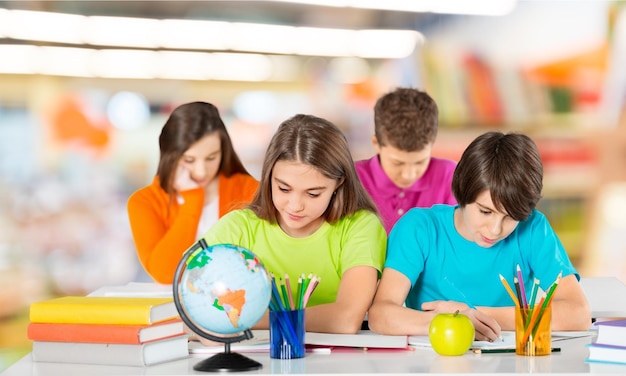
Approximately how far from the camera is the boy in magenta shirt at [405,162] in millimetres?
3131

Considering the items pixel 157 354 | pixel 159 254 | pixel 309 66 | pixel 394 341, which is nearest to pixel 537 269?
pixel 394 341

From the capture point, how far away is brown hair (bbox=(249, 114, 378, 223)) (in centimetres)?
219

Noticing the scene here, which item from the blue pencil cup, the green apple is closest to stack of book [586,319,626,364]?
the green apple

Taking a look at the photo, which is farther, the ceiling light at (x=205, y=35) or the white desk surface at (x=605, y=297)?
the ceiling light at (x=205, y=35)

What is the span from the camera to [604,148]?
585 centimetres

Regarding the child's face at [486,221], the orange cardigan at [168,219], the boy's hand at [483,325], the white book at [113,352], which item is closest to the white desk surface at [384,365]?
the white book at [113,352]

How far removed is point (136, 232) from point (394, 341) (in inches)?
54.5

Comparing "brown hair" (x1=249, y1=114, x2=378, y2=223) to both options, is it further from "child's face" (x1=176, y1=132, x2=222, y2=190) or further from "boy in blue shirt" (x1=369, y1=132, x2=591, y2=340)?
"child's face" (x1=176, y1=132, x2=222, y2=190)

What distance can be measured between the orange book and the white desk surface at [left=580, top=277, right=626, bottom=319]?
1.08 m

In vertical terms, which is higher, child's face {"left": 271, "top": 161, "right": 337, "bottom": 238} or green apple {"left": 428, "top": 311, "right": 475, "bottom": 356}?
child's face {"left": 271, "top": 161, "right": 337, "bottom": 238}

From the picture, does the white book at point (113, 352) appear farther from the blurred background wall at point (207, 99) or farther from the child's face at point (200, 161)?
the blurred background wall at point (207, 99)

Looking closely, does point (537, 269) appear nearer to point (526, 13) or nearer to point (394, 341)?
point (394, 341)

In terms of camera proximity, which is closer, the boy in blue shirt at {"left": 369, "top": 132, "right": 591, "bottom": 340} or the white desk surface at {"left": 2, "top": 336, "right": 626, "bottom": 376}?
the white desk surface at {"left": 2, "top": 336, "right": 626, "bottom": 376}

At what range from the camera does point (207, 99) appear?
5.62m
